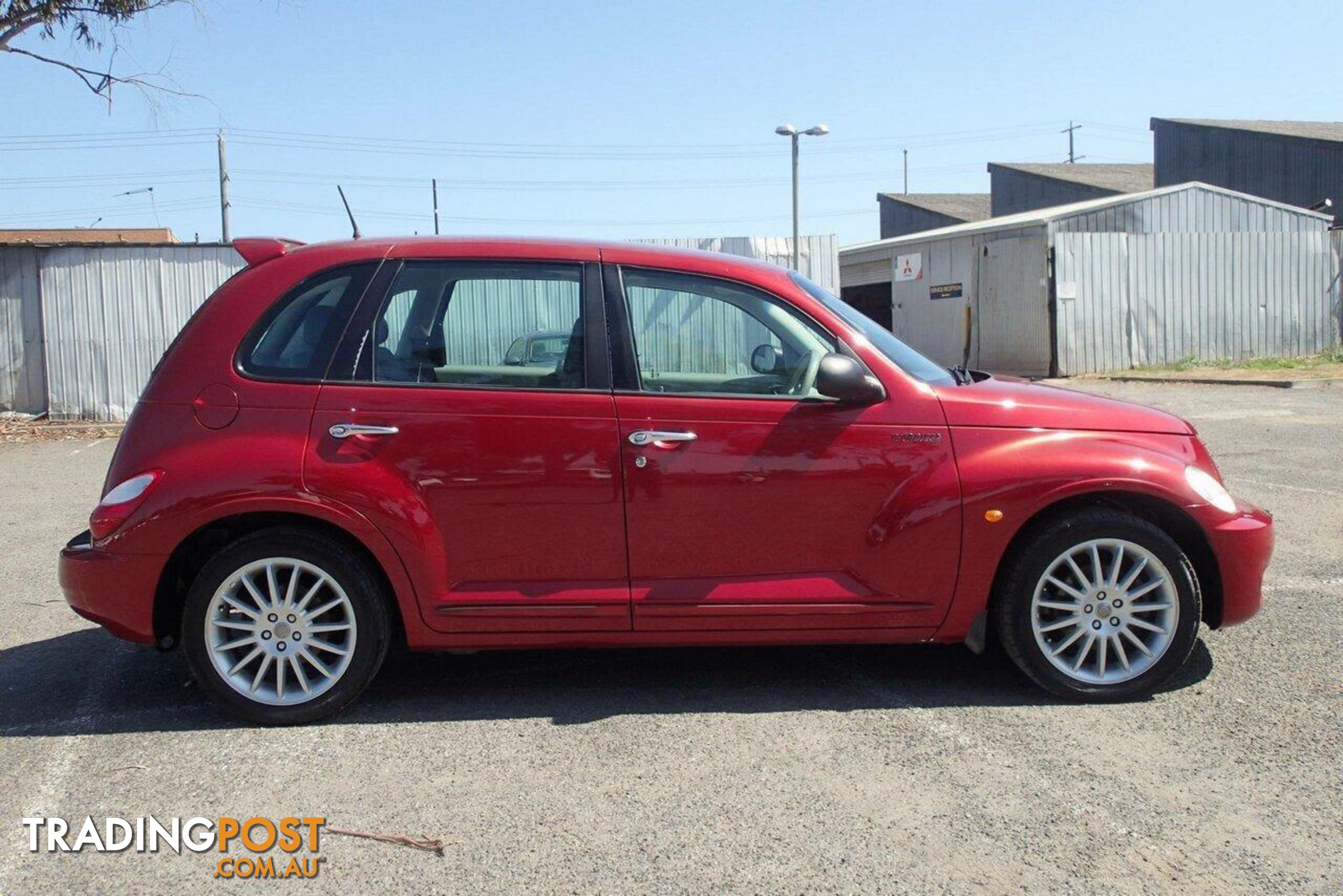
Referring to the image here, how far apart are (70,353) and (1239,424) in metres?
15.5

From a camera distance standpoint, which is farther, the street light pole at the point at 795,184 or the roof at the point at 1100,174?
the roof at the point at 1100,174

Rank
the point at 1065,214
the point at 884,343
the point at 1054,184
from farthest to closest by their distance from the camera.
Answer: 1. the point at 1054,184
2. the point at 1065,214
3. the point at 884,343

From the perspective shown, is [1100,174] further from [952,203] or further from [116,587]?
[116,587]

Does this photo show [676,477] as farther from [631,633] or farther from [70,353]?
[70,353]

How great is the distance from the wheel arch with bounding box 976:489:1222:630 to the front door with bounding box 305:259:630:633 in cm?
144

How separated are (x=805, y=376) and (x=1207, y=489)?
1560 millimetres

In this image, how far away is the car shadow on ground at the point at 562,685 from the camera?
172 inches

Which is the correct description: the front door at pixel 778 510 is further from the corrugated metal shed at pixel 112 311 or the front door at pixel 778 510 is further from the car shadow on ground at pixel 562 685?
the corrugated metal shed at pixel 112 311

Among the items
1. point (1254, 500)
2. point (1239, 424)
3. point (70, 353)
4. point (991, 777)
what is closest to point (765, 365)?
point (991, 777)

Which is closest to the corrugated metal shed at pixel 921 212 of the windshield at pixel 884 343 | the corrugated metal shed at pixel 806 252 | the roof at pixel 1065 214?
the roof at pixel 1065 214

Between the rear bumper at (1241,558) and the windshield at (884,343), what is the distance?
1134 millimetres

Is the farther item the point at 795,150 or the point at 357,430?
the point at 795,150

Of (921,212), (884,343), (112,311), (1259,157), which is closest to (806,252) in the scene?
(112,311)

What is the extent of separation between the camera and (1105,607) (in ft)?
14.2
